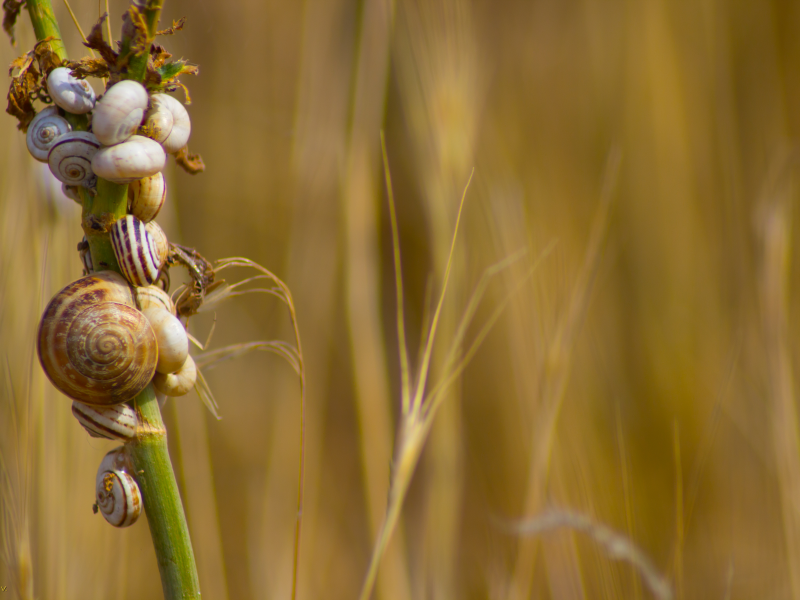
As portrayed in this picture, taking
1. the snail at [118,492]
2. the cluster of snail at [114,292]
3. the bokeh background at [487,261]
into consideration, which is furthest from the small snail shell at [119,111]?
the bokeh background at [487,261]

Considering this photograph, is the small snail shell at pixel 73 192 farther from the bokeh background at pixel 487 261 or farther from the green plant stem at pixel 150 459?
the bokeh background at pixel 487 261

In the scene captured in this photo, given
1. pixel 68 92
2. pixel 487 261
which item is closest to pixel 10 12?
pixel 68 92

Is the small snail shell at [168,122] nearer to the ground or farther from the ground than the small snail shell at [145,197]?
farther from the ground

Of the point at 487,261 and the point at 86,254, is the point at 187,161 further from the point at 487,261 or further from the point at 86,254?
the point at 487,261

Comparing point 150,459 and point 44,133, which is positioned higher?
point 44,133

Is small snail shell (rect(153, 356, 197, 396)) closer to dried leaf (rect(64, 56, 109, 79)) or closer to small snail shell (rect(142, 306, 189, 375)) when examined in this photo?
small snail shell (rect(142, 306, 189, 375))

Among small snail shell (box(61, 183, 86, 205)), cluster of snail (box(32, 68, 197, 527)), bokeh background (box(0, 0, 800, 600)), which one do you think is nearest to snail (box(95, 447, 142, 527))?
cluster of snail (box(32, 68, 197, 527))
